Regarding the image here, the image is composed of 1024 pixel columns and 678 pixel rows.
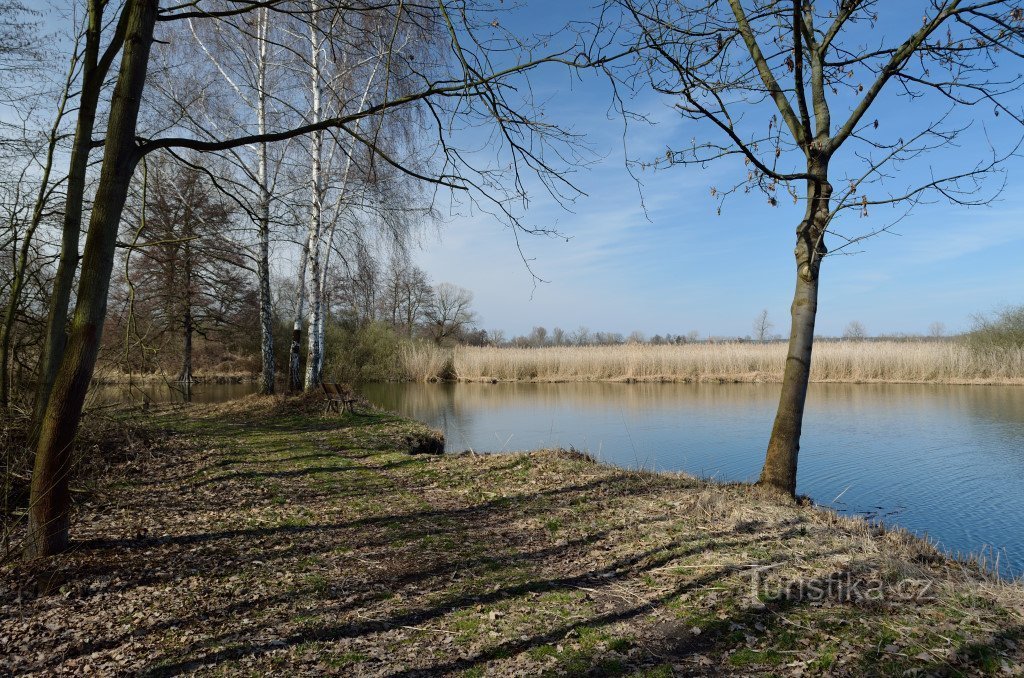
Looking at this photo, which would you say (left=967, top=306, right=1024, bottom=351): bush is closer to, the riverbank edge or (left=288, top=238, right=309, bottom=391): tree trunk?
the riverbank edge

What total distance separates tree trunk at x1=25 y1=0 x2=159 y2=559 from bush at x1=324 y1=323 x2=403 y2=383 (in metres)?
16.9

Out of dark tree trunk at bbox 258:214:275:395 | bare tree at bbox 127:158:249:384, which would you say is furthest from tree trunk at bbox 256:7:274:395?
bare tree at bbox 127:158:249:384

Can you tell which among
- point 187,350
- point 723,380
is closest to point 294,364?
point 187,350

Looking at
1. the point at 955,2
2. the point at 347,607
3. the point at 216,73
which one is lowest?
the point at 347,607

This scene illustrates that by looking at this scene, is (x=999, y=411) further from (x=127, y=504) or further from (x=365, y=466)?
(x=127, y=504)

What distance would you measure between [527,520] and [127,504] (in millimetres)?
3058

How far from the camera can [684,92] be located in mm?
4852

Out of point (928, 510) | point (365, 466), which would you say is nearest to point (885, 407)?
point (928, 510)

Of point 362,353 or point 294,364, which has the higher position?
point 362,353

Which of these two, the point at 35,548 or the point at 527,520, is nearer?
the point at 35,548

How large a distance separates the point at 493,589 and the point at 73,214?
131 inches

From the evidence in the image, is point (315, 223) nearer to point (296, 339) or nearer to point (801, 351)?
point (296, 339)

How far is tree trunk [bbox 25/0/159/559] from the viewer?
125 inches

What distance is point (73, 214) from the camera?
11.9 ft
